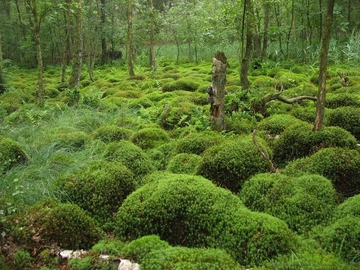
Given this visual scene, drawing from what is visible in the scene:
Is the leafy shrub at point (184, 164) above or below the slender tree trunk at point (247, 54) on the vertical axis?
below

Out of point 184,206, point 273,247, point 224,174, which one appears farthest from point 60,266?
point 224,174

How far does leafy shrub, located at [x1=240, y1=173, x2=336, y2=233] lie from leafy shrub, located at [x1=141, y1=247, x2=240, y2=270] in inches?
31.8

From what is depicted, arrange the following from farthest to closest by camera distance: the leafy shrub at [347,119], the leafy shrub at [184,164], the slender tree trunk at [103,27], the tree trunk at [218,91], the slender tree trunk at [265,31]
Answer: the slender tree trunk at [103,27], the slender tree trunk at [265,31], the tree trunk at [218,91], the leafy shrub at [347,119], the leafy shrub at [184,164]

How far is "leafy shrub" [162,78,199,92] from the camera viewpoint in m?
9.68

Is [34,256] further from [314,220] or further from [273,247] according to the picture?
[314,220]

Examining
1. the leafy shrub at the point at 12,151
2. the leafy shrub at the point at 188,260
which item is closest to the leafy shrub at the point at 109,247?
the leafy shrub at the point at 188,260

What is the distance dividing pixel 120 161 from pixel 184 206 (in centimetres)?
158

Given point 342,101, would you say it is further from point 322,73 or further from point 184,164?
point 184,164

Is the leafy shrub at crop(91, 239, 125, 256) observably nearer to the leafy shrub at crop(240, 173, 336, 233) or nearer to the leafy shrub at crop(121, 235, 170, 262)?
the leafy shrub at crop(121, 235, 170, 262)

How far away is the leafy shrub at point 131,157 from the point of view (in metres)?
4.46

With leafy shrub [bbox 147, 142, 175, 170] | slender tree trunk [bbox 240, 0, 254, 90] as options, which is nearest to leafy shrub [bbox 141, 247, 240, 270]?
leafy shrub [bbox 147, 142, 175, 170]

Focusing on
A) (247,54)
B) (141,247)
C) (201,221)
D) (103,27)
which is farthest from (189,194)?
(103,27)

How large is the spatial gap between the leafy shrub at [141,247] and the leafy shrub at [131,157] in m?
1.58

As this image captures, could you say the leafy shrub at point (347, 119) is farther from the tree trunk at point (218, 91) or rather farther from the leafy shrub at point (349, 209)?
the leafy shrub at point (349, 209)
